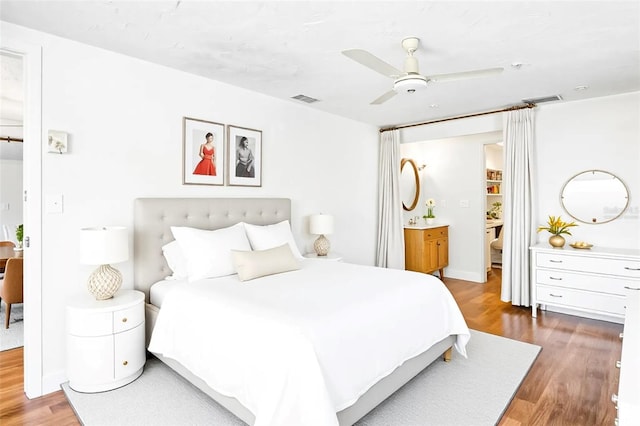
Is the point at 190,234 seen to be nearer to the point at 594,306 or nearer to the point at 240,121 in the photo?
the point at 240,121

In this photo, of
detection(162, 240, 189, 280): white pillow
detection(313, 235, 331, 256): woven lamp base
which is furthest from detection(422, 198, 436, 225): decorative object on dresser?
detection(162, 240, 189, 280): white pillow

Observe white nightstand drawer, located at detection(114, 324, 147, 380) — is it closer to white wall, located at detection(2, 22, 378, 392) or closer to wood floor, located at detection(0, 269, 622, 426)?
wood floor, located at detection(0, 269, 622, 426)

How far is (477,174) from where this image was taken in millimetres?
5883

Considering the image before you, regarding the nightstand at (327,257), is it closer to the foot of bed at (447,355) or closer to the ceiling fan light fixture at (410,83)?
the foot of bed at (447,355)

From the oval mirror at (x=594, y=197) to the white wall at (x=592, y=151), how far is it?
0.05m

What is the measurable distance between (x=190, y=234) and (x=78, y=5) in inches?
66.3

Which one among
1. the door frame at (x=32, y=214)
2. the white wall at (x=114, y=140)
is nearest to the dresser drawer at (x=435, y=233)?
the white wall at (x=114, y=140)

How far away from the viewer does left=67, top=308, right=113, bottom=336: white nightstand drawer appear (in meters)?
2.34

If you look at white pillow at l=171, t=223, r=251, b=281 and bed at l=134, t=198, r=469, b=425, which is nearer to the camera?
bed at l=134, t=198, r=469, b=425

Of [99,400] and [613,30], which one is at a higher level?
[613,30]

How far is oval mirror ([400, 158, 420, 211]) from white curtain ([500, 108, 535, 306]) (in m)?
2.15

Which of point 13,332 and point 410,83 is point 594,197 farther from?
point 13,332

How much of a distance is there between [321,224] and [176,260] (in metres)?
1.80

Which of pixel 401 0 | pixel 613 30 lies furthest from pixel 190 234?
pixel 613 30
